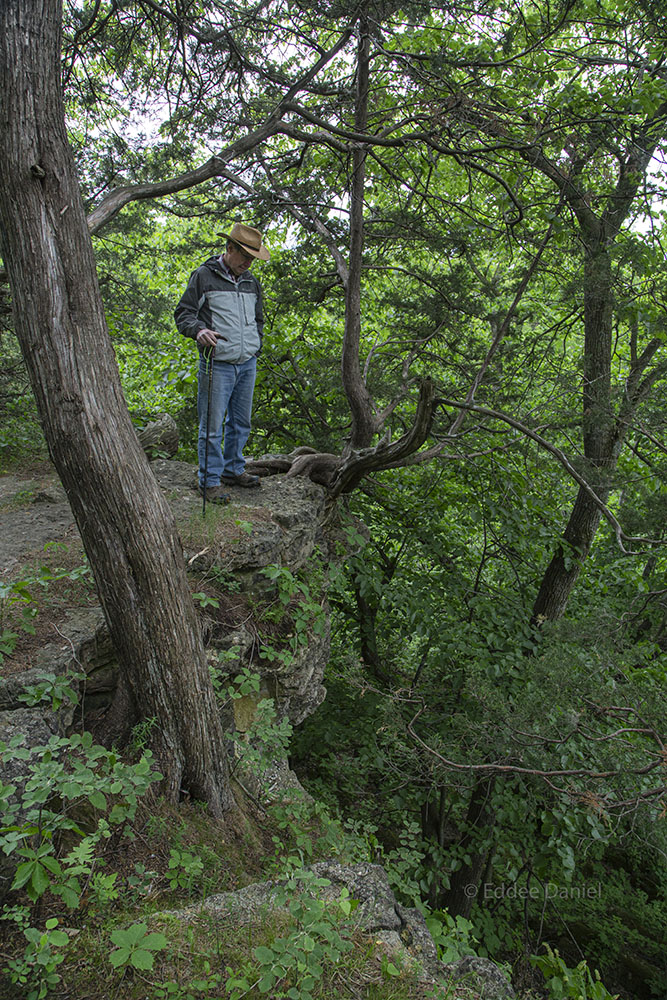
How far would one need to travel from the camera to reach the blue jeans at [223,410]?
4.55 m

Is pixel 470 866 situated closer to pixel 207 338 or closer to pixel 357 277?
pixel 207 338

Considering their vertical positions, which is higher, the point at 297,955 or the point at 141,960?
the point at 141,960

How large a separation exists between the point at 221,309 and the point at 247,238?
0.53 metres

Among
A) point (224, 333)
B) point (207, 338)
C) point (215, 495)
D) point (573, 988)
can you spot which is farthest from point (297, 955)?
point (224, 333)

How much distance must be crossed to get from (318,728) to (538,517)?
11.0ft

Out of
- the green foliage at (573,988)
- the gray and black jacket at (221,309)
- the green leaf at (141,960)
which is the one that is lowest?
the green foliage at (573,988)

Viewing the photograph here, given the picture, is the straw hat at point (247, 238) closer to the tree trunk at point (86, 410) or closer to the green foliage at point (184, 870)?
the tree trunk at point (86, 410)

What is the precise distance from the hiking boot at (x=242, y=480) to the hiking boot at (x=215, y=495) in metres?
0.26

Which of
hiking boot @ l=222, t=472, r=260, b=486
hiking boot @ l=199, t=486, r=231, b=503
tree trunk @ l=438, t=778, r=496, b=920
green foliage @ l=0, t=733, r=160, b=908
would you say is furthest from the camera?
tree trunk @ l=438, t=778, r=496, b=920

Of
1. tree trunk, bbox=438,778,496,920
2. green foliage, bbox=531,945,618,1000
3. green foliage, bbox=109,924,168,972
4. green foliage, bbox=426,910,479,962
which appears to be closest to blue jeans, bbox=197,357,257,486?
green foliage, bbox=109,924,168,972

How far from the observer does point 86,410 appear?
2.74 meters

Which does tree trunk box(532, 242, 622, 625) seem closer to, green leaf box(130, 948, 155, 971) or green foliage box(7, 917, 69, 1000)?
green leaf box(130, 948, 155, 971)

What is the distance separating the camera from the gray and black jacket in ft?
14.1

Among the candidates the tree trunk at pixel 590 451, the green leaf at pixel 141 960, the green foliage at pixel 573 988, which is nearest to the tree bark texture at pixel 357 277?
the tree trunk at pixel 590 451
